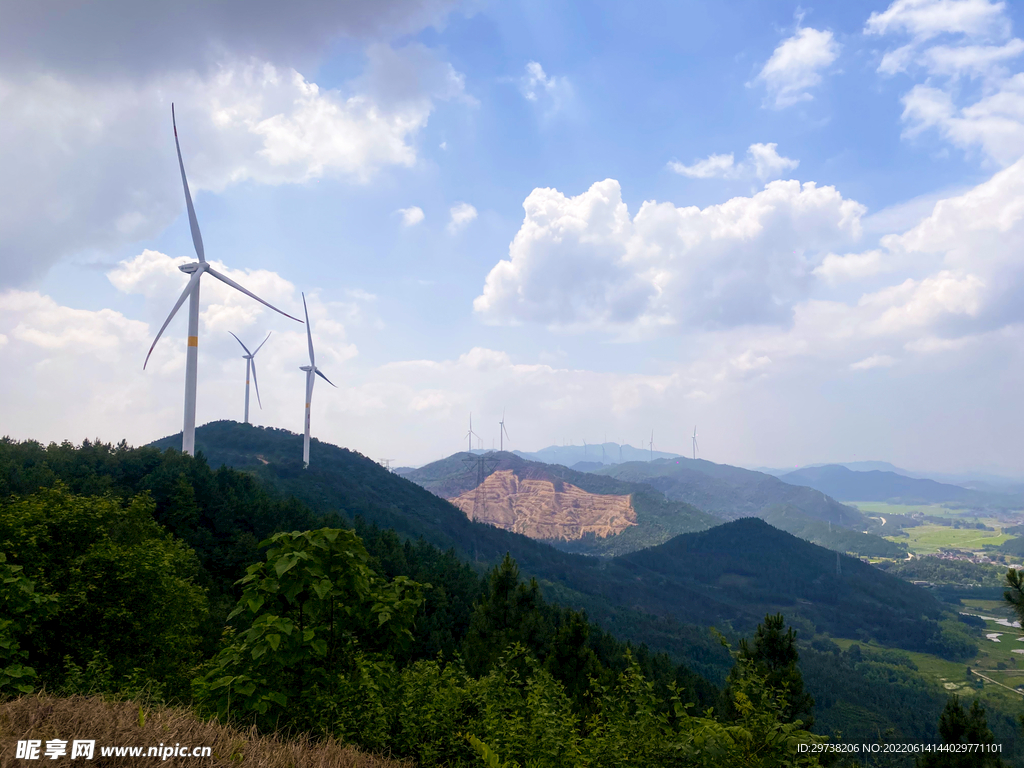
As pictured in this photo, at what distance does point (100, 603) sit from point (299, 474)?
6927 inches

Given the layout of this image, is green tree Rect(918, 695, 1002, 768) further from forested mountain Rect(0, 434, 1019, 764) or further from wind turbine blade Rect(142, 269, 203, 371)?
wind turbine blade Rect(142, 269, 203, 371)

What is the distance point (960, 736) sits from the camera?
33.2m

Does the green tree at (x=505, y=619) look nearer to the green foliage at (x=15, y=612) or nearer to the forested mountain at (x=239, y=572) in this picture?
the forested mountain at (x=239, y=572)

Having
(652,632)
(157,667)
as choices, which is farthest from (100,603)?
(652,632)

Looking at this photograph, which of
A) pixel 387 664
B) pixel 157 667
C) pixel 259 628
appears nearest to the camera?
pixel 259 628

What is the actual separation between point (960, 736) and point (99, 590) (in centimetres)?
4636

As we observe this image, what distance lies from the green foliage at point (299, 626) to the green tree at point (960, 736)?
38013 millimetres

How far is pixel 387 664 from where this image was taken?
40.2 feet

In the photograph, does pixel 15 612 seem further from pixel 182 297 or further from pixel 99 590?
pixel 182 297

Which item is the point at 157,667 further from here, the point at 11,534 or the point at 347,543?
the point at 347,543

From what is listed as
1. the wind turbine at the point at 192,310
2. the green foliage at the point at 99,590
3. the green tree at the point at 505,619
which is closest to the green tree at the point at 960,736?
the green tree at the point at 505,619

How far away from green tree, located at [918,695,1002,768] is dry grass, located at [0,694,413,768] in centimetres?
3887

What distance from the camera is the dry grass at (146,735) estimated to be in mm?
8062

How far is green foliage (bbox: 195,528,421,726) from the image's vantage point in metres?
10.0
